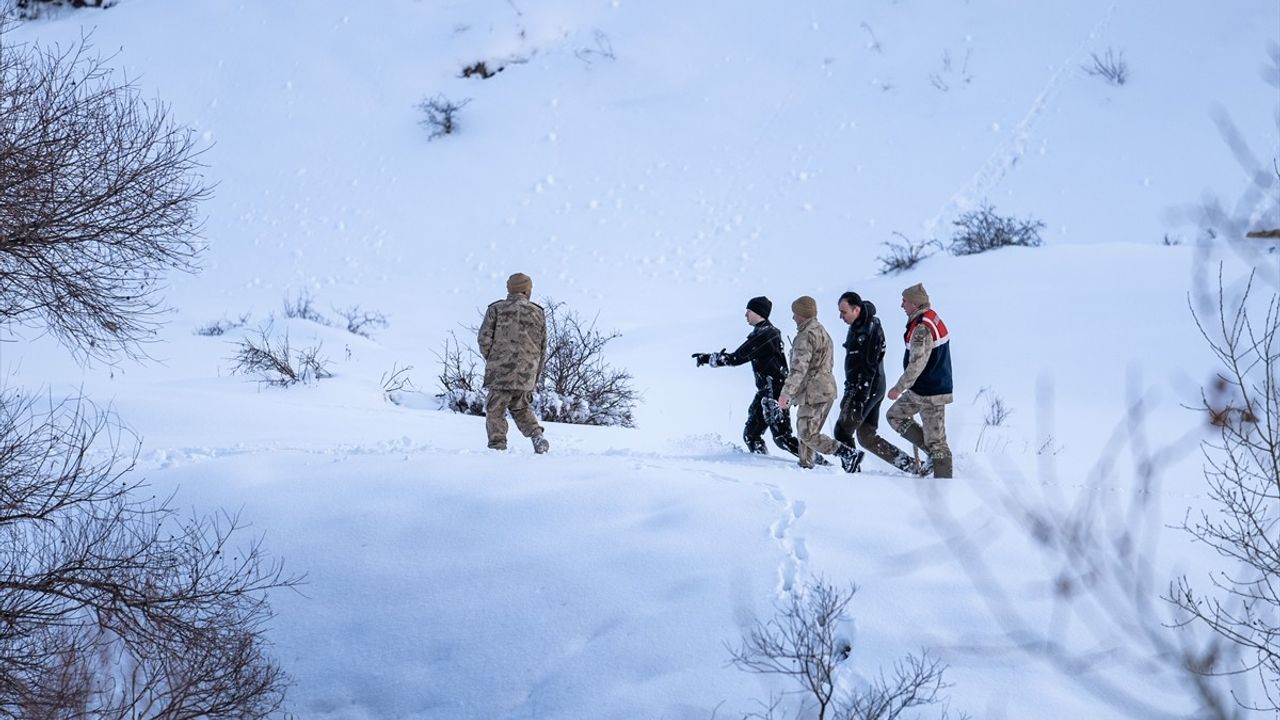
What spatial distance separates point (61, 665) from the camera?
22.3ft

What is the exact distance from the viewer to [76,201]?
838cm

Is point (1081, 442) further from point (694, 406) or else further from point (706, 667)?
point (706, 667)

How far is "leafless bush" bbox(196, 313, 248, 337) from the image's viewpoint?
20359 millimetres

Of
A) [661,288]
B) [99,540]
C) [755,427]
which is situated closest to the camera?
[99,540]

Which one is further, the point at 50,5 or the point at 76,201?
the point at 50,5

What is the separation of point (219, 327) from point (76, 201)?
12.8 m

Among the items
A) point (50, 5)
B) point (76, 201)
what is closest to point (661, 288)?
point (76, 201)

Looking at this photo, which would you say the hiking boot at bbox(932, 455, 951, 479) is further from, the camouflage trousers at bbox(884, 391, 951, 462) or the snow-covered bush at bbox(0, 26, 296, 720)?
the snow-covered bush at bbox(0, 26, 296, 720)

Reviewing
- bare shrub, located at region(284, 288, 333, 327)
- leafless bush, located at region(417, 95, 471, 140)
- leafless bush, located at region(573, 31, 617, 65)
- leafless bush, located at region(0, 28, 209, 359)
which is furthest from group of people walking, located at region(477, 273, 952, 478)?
leafless bush, located at region(573, 31, 617, 65)

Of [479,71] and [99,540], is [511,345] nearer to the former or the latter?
[99,540]

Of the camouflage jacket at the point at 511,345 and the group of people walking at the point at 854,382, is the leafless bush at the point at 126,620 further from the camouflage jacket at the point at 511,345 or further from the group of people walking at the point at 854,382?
the group of people walking at the point at 854,382

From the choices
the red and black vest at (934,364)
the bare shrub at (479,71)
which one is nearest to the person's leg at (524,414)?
the red and black vest at (934,364)

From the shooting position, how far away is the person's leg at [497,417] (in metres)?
9.88

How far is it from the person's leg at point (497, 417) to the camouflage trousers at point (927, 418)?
3150 mm
